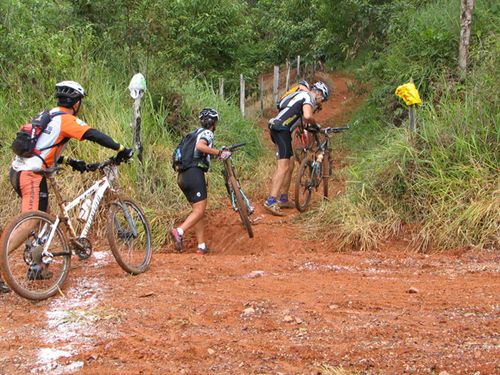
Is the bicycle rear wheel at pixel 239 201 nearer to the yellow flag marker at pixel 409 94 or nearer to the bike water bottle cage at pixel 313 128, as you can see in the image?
the bike water bottle cage at pixel 313 128

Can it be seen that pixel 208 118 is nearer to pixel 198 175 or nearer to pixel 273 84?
pixel 198 175

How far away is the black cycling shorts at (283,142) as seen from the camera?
28.5ft

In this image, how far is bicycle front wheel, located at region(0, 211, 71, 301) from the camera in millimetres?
5273

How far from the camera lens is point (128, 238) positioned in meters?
6.23

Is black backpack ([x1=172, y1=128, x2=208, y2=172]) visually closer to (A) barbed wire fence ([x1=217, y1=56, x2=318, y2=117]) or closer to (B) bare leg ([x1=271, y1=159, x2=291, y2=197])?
(B) bare leg ([x1=271, y1=159, x2=291, y2=197])

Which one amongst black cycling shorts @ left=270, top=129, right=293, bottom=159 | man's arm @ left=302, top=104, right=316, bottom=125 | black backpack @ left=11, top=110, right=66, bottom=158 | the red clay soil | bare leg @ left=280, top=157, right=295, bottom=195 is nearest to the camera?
the red clay soil

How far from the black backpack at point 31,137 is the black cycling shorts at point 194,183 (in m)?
2.04

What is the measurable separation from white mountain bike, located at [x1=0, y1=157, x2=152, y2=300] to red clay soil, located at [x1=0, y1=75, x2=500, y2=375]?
0.58 ft

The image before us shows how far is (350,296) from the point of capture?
5301 millimetres

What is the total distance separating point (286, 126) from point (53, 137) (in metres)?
3.59

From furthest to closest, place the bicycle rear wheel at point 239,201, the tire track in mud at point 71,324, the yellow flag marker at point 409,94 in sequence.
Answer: the bicycle rear wheel at point 239,201
the yellow flag marker at point 409,94
the tire track in mud at point 71,324

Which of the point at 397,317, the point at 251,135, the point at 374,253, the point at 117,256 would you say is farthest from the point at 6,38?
the point at 397,317

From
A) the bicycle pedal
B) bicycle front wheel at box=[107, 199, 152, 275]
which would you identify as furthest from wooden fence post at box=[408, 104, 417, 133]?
bicycle front wheel at box=[107, 199, 152, 275]

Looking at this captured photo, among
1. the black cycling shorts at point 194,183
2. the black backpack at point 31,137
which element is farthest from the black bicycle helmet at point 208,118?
the black backpack at point 31,137
